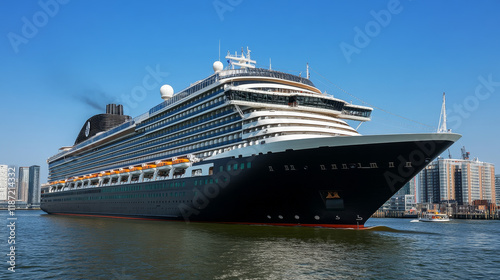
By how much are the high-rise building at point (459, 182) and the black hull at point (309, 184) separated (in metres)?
147

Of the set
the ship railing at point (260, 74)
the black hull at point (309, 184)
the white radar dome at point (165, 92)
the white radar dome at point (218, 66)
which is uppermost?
the white radar dome at point (218, 66)

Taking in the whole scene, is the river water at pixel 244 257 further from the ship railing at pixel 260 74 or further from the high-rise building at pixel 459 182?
the high-rise building at pixel 459 182

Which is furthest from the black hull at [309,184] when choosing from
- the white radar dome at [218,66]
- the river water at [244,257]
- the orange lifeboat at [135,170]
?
the white radar dome at [218,66]

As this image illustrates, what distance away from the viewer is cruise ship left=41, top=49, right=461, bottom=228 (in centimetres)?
2806

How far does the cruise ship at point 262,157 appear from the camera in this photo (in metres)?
28.1

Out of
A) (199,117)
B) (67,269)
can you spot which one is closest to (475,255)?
(67,269)

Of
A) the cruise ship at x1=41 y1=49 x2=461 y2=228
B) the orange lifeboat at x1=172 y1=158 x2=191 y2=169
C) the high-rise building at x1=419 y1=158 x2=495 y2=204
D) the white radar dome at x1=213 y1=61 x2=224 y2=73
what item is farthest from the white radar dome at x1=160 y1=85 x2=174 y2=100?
the high-rise building at x1=419 y1=158 x2=495 y2=204

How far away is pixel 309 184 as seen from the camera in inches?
1160

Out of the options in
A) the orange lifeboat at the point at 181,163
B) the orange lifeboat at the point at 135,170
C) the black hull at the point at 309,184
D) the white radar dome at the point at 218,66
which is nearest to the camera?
the black hull at the point at 309,184

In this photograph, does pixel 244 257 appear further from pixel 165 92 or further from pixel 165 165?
pixel 165 92

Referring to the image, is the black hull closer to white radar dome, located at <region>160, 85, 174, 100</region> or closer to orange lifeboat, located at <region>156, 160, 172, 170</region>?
orange lifeboat, located at <region>156, 160, 172, 170</region>

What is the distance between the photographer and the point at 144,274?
16781mm

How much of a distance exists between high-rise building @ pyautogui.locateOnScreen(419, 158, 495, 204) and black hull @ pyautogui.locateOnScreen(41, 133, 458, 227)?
147 m

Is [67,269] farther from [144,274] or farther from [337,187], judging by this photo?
[337,187]
